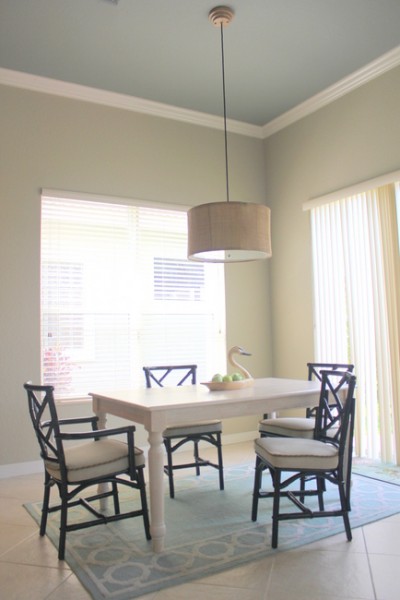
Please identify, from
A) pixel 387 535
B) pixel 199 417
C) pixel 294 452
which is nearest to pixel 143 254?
pixel 199 417

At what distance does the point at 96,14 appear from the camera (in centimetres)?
344

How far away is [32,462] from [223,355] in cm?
205

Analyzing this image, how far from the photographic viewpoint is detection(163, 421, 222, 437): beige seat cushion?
3400 millimetres

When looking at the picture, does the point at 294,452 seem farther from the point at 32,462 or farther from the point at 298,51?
the point at 298,51

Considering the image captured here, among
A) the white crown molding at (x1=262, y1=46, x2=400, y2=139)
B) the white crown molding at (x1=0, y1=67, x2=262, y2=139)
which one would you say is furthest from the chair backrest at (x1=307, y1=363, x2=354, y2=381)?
the white crown molding at (x1=0, y1=67, x2=262, y2=139)

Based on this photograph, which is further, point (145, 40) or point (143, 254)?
point (143, 254)

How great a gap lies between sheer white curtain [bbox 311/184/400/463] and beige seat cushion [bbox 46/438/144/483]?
7.43 ft

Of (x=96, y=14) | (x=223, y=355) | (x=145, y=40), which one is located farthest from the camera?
(x=223, y=355)

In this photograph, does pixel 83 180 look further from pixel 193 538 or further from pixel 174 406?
pixel 193 538

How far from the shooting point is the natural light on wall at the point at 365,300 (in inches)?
157

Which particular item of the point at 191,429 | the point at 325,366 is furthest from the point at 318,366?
the point at 191,429

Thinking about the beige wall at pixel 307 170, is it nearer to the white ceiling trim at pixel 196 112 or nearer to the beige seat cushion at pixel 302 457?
the white ceiling trim at pixel 196 112

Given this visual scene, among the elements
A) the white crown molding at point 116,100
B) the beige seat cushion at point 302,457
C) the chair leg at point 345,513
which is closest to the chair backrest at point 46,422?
the beige seat cushion at point 302,457

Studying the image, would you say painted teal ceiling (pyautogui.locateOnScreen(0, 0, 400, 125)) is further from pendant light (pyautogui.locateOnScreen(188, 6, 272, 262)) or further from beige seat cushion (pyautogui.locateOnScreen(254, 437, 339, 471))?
beige seat cushion (pyautogui.locateOnScreen(254, 437, 339, 471))
